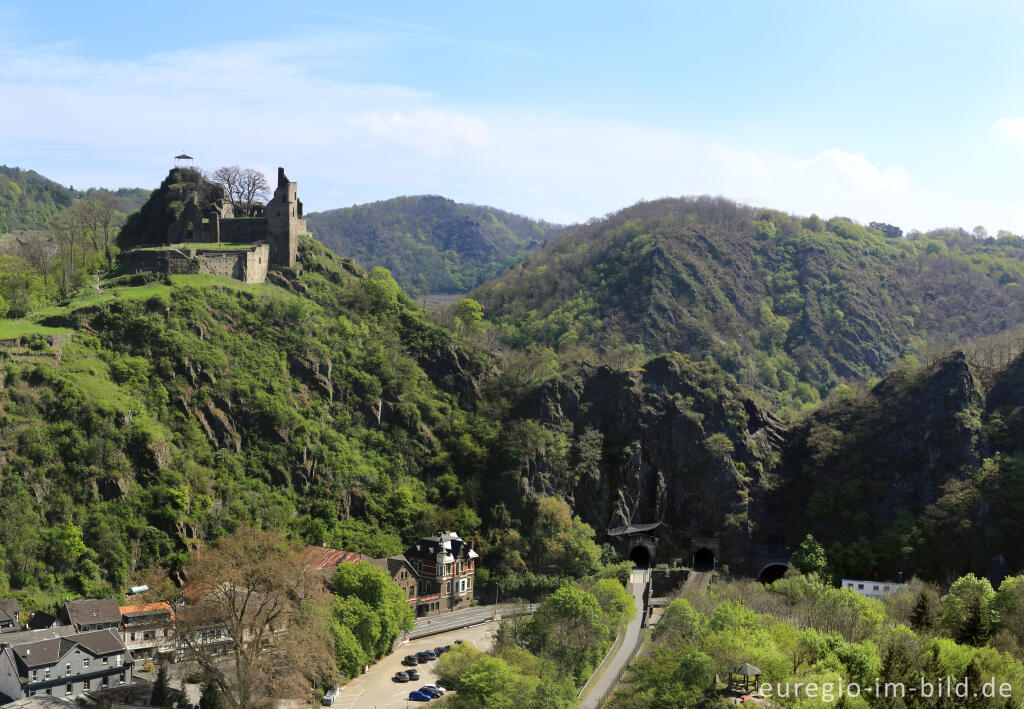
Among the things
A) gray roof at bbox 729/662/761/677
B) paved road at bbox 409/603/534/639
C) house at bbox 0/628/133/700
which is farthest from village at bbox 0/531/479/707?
gray roof at bbox 729/662/761/677

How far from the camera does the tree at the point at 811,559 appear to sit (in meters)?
89.1

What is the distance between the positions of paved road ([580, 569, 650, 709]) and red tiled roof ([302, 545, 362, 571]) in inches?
902

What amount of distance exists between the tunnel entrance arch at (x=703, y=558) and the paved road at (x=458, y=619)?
21.5 meters

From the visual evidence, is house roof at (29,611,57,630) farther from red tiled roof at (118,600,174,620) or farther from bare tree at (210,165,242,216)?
bare tree at (210,165,242,216)

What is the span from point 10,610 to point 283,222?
51.2 meters

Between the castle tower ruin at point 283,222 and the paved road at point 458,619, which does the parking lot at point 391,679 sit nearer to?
the paved road at point 458,619

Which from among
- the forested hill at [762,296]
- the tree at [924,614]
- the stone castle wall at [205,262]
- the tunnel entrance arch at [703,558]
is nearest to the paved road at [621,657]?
the tunnel entrance arch at [703,558]

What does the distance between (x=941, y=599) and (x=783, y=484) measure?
2925 cm

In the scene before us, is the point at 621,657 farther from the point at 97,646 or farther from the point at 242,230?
the point at 242,230

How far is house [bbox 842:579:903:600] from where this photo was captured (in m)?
84.9

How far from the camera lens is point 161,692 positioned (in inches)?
2306

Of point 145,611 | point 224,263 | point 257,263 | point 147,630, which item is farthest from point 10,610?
point 257,263

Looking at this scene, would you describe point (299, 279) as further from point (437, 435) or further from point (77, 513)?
point (77, 513)

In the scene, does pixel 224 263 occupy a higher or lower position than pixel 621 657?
higher
